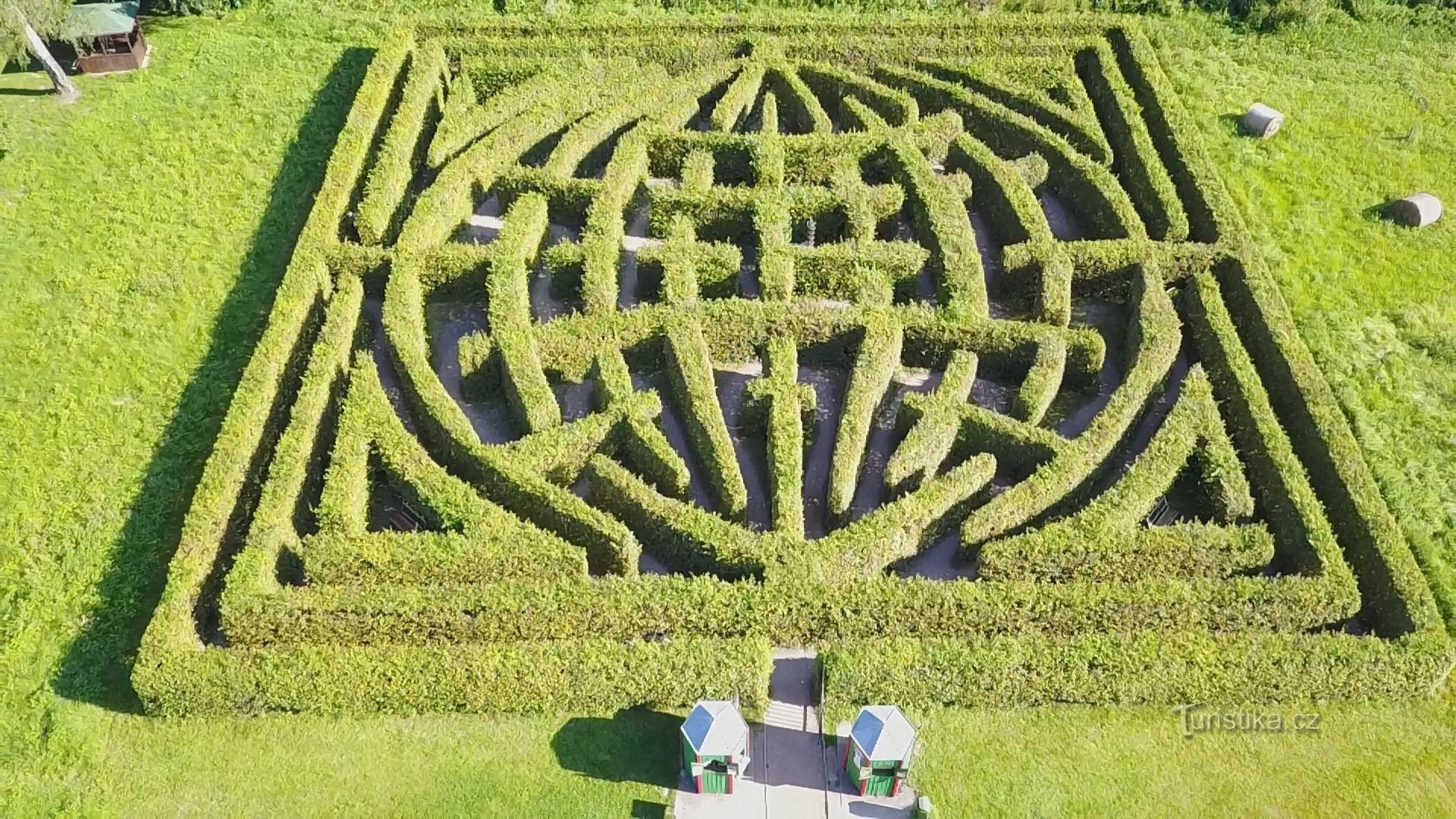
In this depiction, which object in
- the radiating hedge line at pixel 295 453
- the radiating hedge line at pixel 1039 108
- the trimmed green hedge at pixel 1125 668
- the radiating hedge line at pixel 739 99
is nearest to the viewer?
the trimmed green hedge at pixel 1125 668

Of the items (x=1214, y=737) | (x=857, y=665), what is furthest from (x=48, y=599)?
(x=1214, y=737)

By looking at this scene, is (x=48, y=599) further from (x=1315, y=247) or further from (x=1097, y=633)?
(x=1315, y=247)

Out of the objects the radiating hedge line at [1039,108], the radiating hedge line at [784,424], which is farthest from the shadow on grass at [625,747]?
the radiating hedge line at [1039,108]

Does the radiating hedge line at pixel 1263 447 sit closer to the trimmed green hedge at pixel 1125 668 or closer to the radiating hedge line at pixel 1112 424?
the radiating hedge line at pixel 1112 424

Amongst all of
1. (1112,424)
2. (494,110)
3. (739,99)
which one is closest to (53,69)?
(494,110)

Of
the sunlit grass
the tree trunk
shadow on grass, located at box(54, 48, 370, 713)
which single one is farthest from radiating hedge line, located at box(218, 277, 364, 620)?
the sunlit grass

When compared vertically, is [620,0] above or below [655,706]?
above

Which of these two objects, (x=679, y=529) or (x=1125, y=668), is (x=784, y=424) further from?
(x=1125, y=668)
